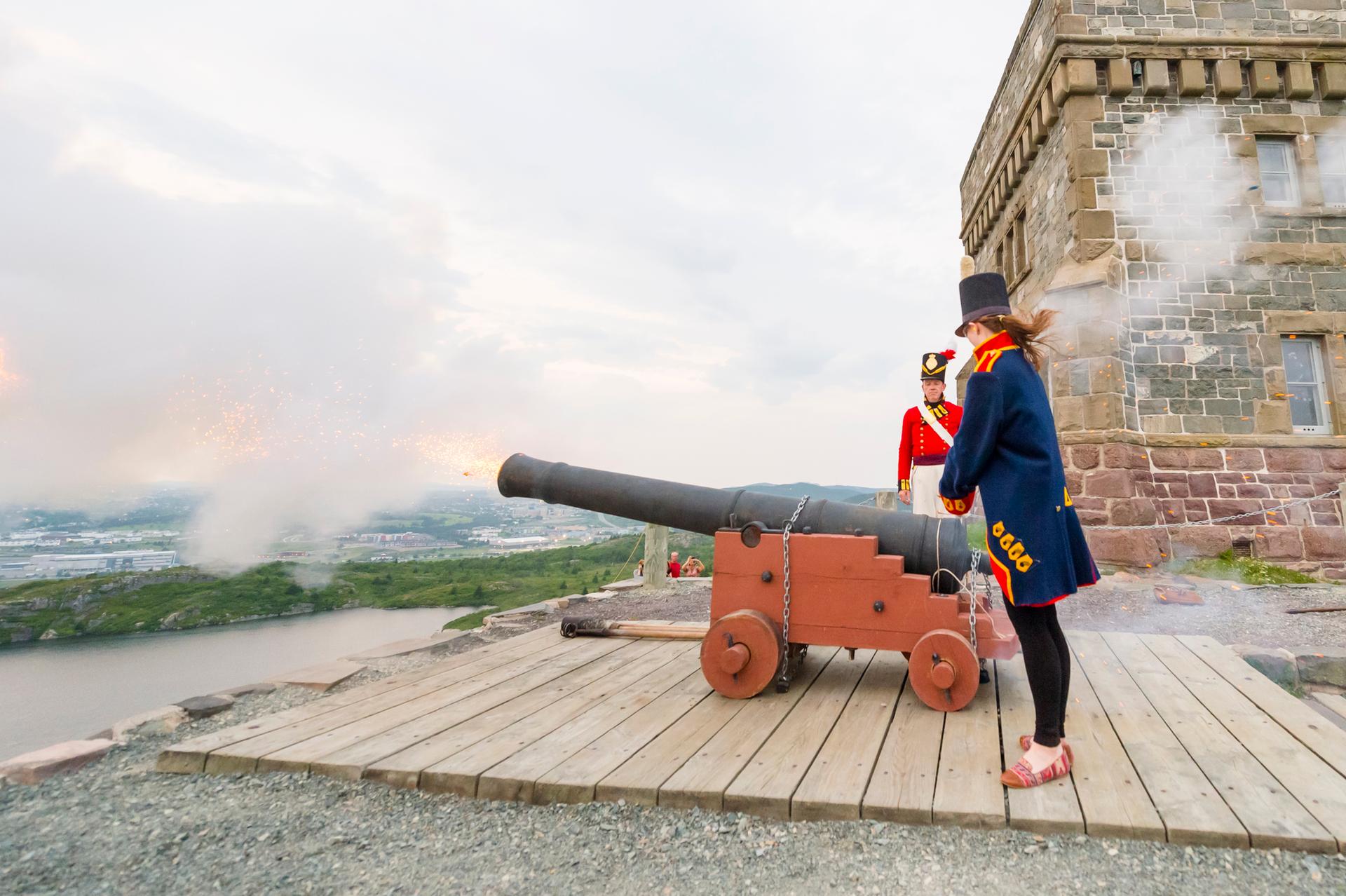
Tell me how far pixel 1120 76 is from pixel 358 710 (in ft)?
32.9

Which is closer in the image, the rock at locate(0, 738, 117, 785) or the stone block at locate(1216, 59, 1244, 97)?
the rock at locate(0, 738, 117, 785)

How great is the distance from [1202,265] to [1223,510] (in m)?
2.79

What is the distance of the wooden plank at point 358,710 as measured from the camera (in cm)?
238

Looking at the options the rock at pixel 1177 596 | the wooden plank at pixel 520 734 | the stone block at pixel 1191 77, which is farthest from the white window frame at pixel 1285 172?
the wooden plank at pixel 520 734

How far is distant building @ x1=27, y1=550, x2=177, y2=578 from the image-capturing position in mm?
6703

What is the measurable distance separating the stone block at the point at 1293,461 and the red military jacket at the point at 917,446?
5.08 meters

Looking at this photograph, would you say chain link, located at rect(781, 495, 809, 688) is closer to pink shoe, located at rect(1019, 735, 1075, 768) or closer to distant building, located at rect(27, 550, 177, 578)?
pink shoe, located at rect(1019, 735, 1075, 768)

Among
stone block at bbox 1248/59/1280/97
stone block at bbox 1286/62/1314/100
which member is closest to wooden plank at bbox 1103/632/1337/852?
stone block at bbox 1248/59/1280/97

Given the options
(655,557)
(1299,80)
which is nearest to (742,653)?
(655,557)

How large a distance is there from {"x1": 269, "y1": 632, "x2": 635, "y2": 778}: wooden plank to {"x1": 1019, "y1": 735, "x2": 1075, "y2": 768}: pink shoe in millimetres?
2102

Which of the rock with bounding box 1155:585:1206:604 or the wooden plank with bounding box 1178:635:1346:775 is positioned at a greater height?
the rock with bounding box 1155:585:1206:604

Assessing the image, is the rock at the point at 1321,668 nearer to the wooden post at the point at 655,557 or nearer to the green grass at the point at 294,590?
the green grass at the point at 294,590

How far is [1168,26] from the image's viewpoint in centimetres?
802

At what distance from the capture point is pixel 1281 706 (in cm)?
276
